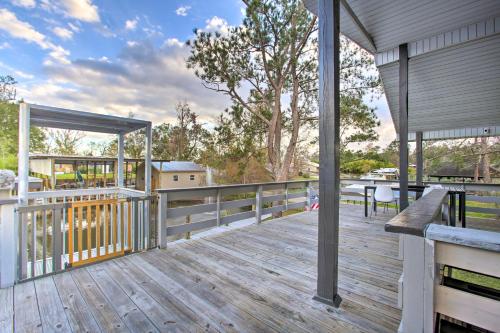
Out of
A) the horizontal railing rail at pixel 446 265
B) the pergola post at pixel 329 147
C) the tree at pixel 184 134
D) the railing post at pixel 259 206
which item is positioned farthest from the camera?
the tree at pixel 184 134

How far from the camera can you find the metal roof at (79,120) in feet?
10.0

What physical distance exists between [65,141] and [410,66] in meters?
18.0

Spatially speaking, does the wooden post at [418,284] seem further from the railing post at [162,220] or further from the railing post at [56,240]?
the railing post at [56,240]

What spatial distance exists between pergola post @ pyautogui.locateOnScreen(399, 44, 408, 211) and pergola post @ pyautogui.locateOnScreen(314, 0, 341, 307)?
2614 millimetres

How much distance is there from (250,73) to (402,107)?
216 inches

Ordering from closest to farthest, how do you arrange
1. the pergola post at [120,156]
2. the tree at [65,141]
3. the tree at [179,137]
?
the pergola post at [120,156] < the tree at [65,141] < the tree at [179,137]

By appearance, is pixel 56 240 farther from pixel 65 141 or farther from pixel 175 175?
pixel 65 141

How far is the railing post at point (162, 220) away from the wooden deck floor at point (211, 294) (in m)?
0.18

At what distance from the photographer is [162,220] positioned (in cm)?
342

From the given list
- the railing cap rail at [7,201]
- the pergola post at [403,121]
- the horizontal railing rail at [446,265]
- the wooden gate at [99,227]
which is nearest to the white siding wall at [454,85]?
the pergola post at [403,121]

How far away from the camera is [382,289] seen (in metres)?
2.25

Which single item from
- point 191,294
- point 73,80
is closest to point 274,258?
point 191,294

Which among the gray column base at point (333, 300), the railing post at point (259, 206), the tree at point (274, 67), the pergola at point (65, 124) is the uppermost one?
the tree at point (274, 67)

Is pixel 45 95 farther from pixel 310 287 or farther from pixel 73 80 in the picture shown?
pixel 310 287
